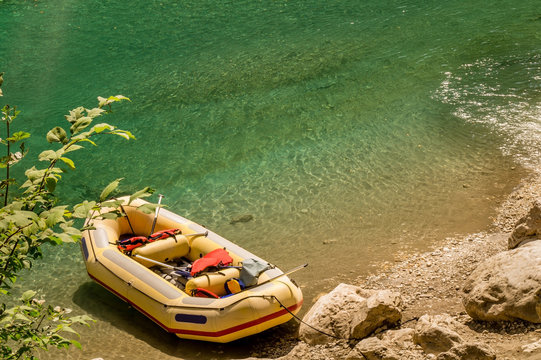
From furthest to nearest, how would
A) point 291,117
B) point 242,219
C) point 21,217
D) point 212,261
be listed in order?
point 291,117 → point 242,219 → point 212,261 → point 21,217

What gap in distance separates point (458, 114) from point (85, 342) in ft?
24.3

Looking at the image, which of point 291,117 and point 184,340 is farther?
point 291,117

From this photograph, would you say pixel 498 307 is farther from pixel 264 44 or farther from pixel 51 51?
pixel 51 51

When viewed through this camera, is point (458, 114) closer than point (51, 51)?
Yes

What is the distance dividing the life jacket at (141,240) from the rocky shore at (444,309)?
2.26m

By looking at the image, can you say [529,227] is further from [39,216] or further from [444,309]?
[39,216]

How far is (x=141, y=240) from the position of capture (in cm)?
746

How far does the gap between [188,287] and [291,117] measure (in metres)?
5.50

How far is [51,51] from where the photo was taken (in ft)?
51.4

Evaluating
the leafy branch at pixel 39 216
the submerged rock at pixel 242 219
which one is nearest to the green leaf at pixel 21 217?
the leafy branch at pixel 39 216

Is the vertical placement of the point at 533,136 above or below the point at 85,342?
above

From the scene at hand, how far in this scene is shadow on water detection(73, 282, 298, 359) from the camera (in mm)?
6246

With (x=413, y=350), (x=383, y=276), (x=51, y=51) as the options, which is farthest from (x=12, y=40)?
(x=413, y=350)

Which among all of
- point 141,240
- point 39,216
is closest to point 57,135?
point 39,216
